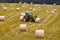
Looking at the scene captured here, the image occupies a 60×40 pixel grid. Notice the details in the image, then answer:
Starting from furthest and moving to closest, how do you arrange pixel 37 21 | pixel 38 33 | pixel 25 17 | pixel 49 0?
pixel 49 0
pixel 25 17
pixel 37 21
pixel 38 33

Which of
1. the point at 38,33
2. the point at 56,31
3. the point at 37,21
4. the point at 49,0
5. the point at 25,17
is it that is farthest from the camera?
the point at 49,0

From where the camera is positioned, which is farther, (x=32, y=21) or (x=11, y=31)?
(x=32, y=21)

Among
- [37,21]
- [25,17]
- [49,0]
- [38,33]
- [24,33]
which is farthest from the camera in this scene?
[49,0]

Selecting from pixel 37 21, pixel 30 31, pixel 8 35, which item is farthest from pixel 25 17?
pixel 8 35

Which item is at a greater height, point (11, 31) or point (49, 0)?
point (11, 31)

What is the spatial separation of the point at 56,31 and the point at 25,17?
4.68 metres

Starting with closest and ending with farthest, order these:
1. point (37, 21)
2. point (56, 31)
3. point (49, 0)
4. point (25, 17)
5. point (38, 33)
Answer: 1. point (38, 33)
2. point (56, 31)
3. point (37, 21)
4. point (25, 17)
5. point (49, 0)

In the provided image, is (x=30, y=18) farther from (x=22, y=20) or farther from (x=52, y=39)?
(x=52, y=39)

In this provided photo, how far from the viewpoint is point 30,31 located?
12.2 metres

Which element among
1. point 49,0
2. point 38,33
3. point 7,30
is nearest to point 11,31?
point 7,30

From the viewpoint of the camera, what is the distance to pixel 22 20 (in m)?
16.0

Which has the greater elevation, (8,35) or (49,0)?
(8,35)

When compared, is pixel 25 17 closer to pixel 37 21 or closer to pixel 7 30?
pixel 37 21

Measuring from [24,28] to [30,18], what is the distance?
14.0 feet
